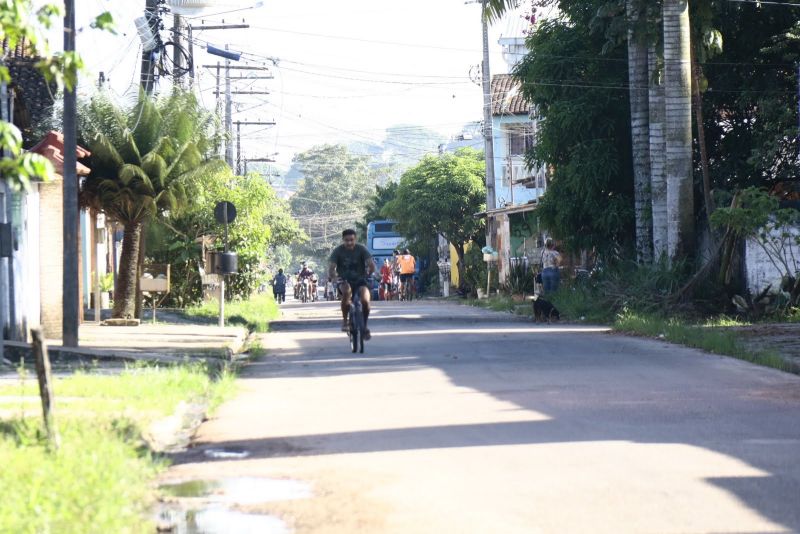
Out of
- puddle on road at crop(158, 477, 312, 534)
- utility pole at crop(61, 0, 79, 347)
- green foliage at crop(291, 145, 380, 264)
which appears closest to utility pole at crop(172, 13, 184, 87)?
utility pole at crop(61, 0, 79, 347)

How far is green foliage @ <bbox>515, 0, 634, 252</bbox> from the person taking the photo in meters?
30.0

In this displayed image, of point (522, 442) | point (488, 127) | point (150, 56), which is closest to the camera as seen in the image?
point (522, 442)

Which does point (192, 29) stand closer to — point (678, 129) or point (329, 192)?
point (678, 129)

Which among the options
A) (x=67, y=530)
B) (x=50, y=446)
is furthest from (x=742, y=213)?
(x=67, y=530)

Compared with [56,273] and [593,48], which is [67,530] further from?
[593,48]

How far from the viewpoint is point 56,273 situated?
2239cm

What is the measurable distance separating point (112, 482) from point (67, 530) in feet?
3.31

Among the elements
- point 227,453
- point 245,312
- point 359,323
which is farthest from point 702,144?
point 227,453

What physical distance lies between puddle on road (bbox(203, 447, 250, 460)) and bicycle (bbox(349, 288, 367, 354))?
9359 millimetres

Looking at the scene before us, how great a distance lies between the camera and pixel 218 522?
7.21 meters

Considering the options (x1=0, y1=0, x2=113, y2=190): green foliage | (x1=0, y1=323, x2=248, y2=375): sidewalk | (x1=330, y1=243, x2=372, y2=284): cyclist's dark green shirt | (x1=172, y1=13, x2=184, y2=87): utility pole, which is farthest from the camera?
(x1=172, y1=13, x2=184, y2=87): utility pole

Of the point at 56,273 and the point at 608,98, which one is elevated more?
the point at 608,98

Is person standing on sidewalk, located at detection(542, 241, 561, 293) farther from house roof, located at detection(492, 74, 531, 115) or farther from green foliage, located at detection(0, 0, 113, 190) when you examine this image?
house roof, located at detection(492, 74, 531, 115)

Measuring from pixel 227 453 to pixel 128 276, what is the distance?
1811cm
